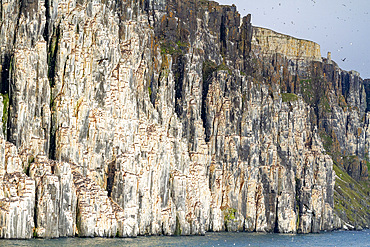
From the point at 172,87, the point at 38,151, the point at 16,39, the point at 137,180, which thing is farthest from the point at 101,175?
the point at 172,87

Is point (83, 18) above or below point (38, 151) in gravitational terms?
above

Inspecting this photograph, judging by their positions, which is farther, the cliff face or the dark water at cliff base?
the cliff face

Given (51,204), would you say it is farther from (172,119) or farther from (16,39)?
(172,119)

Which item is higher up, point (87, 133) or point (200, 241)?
point (87, 133)

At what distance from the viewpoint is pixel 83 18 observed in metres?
157

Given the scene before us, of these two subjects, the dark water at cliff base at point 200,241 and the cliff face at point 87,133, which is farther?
the cliff face at point 87,133

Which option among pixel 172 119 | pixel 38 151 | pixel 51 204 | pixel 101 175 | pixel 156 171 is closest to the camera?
pixel 51 204

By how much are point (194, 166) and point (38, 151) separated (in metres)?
55.7

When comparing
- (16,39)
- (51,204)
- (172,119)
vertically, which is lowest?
(51,204)

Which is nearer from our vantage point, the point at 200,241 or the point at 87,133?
the point at 87,133

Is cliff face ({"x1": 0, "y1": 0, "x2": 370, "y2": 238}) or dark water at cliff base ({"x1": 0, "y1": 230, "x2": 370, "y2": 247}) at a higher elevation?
cliff face ({"x1": 0, "y1": 0, "x2": 370, "y2": 238})

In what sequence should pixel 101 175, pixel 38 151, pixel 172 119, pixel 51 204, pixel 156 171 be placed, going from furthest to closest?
1. pixel 172 119
2. pixel 156 171
3. pixel 101 175
4. pixel 38 151
5. pixel 51 204

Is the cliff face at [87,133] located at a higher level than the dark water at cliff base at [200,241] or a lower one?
higher

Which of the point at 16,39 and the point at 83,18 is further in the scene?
the point at 83,18
